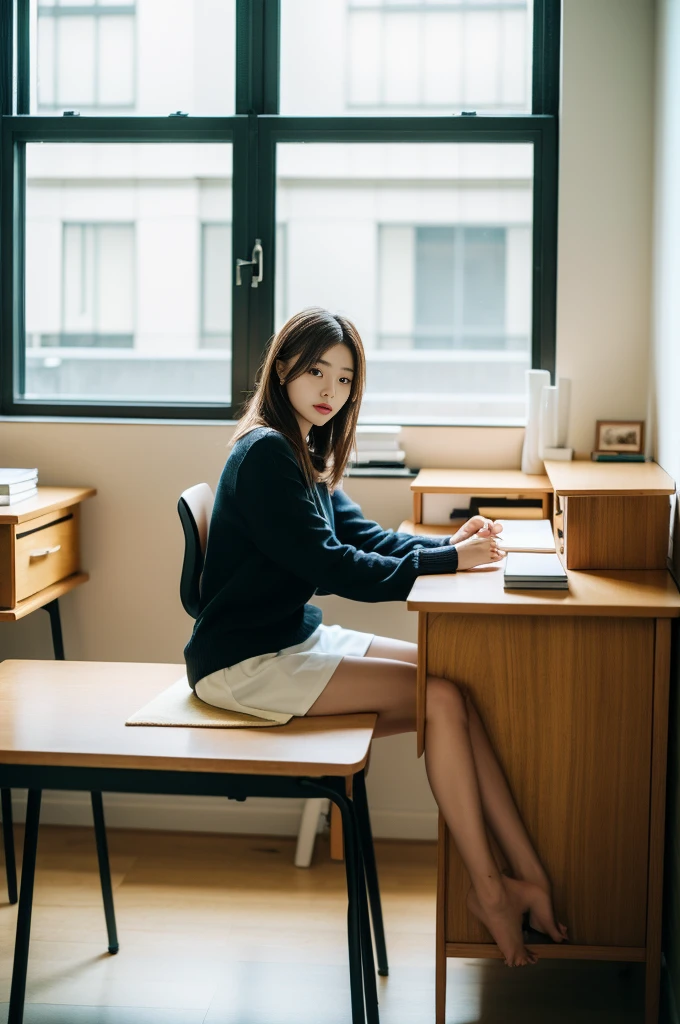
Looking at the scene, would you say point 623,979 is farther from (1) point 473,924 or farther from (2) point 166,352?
(2) point 166,352

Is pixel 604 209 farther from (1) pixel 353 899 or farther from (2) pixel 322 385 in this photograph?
(1) pixel 353 899

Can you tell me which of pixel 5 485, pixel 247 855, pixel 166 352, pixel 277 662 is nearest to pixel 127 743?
pixel 277 662

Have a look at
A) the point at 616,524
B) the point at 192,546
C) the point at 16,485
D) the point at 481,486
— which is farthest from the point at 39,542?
the point at 616,524

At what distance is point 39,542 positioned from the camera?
255 centimetres

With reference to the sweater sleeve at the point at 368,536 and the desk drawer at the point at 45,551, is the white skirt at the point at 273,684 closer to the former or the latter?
the sweater sleeve at the point at 368,536

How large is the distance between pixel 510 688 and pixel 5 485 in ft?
4.28

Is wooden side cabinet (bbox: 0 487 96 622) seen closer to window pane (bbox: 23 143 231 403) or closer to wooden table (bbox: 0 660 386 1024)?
window pane (bbox: 23 143 231 403)

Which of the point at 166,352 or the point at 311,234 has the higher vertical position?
the point at 311,234

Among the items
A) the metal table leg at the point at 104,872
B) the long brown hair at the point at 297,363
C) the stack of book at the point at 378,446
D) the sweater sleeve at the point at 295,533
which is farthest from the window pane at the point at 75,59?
the metal table leg at the point at 104,872

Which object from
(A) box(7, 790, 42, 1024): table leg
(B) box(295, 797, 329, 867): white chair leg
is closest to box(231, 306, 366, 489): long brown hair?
(A) box(7, 790, 42, 1024): table leg

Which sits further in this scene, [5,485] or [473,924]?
[5,485]

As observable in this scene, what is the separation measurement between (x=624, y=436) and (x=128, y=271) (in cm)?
146

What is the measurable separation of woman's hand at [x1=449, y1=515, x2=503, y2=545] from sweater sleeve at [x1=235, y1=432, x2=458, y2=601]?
23 centimetres

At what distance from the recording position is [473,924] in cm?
196
